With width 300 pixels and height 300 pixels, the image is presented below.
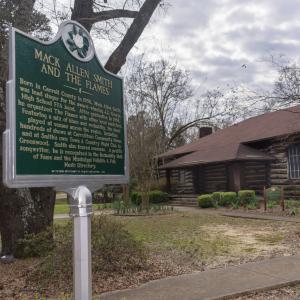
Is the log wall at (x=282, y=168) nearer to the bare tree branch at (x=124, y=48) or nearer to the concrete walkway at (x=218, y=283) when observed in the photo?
the bare tree branch at (x=124, y=48)

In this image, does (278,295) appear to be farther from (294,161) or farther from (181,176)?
(181,176)

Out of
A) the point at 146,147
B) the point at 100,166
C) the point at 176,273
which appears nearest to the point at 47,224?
the point at 176,273

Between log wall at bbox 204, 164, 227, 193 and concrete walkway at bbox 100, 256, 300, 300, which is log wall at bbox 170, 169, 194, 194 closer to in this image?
log wall at bbox 204, 164, 227, 193

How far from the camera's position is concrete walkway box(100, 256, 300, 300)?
5859 millimetres

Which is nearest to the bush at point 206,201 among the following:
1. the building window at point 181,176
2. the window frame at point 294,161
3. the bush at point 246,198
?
the bush at point 246,198

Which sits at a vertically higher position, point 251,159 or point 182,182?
point 251,159

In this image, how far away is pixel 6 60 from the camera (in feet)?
26.6

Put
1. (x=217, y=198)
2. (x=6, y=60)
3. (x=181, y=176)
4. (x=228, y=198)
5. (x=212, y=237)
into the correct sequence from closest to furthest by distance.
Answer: (x=6, y=60) → (x=212, y=237) → (x=228, y=198) → (x=217, y=198) → (x=181, y=176)

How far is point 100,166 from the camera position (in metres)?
4.95

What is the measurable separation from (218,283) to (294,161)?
733 inches

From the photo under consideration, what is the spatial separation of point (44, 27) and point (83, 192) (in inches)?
255

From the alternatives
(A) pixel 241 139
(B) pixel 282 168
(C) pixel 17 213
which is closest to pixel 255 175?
(B) pixel 282 168

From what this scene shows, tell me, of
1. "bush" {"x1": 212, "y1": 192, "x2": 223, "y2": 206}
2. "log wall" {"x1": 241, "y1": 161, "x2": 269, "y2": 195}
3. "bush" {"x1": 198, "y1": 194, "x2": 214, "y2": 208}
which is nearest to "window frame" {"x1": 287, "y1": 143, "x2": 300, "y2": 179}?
"log wall" {"x1": 241, "y1": 161, "x2": 269, "y2": 195}

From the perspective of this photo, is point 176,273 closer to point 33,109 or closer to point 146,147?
point 33,109
